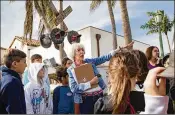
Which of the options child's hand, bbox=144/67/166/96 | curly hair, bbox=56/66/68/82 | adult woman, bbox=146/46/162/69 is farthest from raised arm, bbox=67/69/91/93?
child's hand, bbox=144/67/166/96

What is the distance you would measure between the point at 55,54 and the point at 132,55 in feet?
81.5

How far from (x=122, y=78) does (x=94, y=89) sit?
2.50 meters

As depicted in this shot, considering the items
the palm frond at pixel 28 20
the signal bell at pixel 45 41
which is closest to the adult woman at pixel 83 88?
the signal bell at pixel 45 41

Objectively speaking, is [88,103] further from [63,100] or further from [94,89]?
[63,100]

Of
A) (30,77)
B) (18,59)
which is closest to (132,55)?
(18,59)

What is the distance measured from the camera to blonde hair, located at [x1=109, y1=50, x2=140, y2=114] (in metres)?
1.99

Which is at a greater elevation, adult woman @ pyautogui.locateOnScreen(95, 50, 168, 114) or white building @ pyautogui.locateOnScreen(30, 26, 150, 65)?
white building @ pyautogui.locateOnScreen(30, 26, 150, 65)

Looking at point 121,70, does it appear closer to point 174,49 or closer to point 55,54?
point 174,49

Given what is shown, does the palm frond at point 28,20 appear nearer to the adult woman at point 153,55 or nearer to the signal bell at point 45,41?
the signal bell at point 45,41

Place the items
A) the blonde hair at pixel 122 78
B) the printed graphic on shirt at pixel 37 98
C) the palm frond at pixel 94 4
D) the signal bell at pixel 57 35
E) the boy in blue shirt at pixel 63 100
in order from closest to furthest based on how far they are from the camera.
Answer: the blonde hair at pixel 122 78 < the printed graphic on shirt at pixel 37 98 < the boy in blue shirt at pixel 63 100 < the signal bell at pixel 57 35 < the palm frond at pixel 94 4

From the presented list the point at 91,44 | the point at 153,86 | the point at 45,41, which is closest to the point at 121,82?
the point at 153,86

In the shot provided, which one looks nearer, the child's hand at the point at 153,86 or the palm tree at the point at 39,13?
the child's hand at the point at 153,86

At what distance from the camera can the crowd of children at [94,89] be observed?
1.62 meters

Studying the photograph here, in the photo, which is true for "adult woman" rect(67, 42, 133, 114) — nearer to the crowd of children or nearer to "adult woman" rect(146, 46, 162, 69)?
the crowd of children
